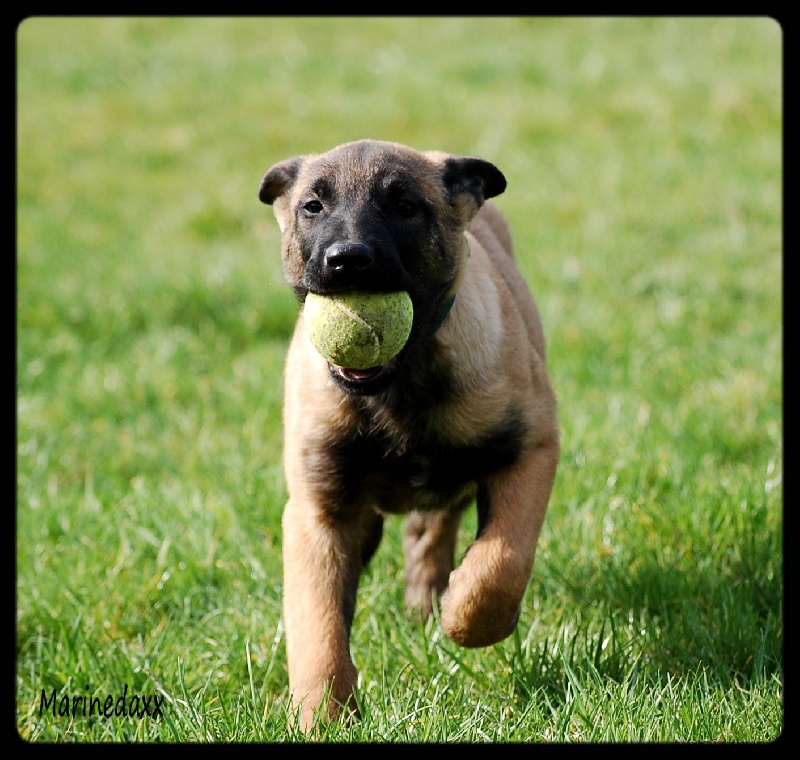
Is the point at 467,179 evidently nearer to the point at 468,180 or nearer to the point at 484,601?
the point at 468,180

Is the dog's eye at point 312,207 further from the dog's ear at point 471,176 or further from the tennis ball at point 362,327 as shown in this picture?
the dog's ear at point 471,176

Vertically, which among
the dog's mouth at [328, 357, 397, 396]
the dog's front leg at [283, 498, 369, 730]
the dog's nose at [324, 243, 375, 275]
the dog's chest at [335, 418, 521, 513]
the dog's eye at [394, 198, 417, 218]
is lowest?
the dog's front leg at [283, 498, 369, 730]

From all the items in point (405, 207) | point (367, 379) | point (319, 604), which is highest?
point (405, 207)

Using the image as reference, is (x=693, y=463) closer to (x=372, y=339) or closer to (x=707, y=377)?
(x=707, y=377)

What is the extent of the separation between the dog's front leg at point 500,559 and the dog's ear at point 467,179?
35.7 inches

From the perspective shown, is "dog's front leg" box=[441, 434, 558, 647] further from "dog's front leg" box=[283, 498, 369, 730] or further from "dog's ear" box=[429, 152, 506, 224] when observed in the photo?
"dog's ear" box=[429, 152, 506, 224]

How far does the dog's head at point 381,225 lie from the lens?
331 centimetres

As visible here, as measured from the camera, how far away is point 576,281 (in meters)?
7.72

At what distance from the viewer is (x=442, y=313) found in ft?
12.1

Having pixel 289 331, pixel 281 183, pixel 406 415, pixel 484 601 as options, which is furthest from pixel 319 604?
pixel 289 331

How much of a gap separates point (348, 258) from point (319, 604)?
3.69 feet

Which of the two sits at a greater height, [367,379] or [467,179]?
[467,179]

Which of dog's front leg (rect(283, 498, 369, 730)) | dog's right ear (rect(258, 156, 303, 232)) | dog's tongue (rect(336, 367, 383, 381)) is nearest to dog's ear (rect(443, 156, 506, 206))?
dog's right ear (rect(258, 156, 303, 232))

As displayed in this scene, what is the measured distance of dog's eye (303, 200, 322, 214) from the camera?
3615 mm
